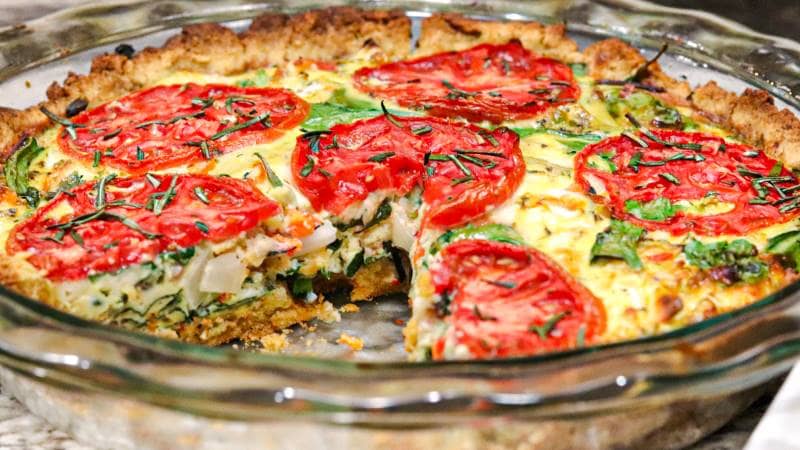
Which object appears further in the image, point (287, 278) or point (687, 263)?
point (287, 278)

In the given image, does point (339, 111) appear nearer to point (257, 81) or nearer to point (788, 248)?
point (257, 81)

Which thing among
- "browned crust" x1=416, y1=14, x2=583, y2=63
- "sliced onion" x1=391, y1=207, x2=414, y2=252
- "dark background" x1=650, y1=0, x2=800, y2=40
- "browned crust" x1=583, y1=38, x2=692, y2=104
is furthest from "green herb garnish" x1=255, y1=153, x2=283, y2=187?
"dark background" x1=650, y1=0, x2=800, y2=40

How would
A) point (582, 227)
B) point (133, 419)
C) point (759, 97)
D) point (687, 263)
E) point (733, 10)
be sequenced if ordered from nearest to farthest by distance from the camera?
point (133, 419) → point (687, 263) → point (582, 227) → point (759, 97) → point (733, 10)

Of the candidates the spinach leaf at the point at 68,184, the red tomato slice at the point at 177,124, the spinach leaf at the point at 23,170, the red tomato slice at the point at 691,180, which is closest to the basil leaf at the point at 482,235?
the red tomato slice at the point at 691,180

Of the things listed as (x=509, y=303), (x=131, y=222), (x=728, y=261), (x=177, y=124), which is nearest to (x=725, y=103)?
(x=728, y=261)

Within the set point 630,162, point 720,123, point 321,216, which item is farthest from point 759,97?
point 321,216

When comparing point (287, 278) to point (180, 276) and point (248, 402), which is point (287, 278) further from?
point (248, 402)

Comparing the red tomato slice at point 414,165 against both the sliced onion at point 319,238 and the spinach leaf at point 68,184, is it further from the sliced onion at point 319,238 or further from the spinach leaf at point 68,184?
the spinach leaf at point 68,184
